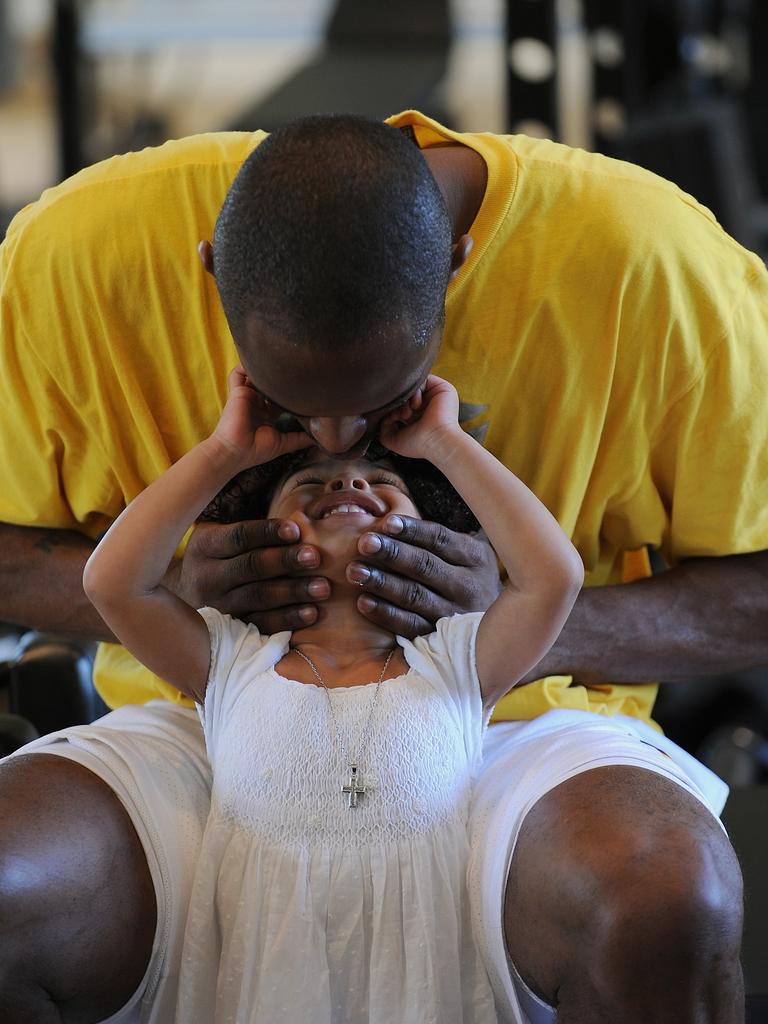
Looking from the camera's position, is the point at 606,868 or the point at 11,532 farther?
the point at 11,532

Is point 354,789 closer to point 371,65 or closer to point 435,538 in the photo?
point 435,538

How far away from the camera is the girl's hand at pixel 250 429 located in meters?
1.36

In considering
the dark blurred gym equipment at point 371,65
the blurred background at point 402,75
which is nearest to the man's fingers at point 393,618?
the blurred background at point 402,75

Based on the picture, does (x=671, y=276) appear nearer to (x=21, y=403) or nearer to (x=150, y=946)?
(x=21, y=403)

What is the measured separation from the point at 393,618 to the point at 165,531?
0.25 meters

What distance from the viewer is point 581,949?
1.16m

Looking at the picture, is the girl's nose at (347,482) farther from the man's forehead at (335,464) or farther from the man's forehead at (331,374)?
the man's forehead at (331,374)

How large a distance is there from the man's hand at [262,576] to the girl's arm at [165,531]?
80mm

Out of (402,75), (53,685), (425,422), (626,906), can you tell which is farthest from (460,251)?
(402,75)

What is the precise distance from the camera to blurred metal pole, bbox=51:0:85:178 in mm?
4168

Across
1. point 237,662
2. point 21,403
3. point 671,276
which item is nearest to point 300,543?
point 237,662

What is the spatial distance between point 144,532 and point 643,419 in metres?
0.57

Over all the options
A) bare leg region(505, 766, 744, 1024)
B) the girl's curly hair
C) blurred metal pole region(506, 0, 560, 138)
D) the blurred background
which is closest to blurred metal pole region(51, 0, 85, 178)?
the blurred background

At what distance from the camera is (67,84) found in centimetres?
426
